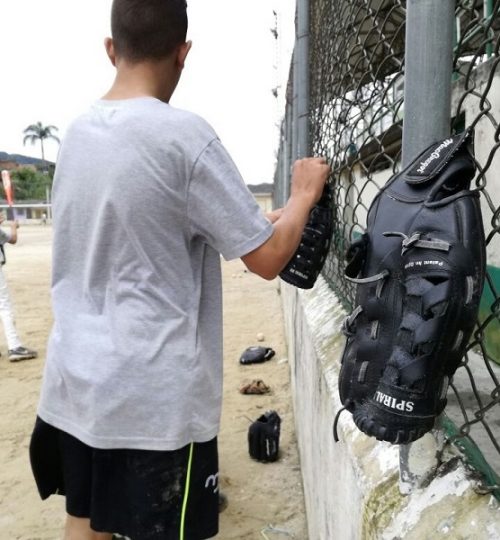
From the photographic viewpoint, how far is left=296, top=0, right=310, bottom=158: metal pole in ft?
9.61

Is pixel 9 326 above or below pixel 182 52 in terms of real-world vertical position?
below

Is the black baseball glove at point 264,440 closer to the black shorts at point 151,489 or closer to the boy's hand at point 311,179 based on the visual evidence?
the black shorts at point 151,489

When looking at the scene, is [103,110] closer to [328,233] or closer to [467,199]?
[328,233]

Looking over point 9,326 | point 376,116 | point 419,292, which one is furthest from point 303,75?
point 9,326

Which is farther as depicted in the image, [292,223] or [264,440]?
[264,440]

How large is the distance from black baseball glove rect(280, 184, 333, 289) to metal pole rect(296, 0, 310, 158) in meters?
1.60

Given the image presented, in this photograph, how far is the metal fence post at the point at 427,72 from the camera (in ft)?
3.28

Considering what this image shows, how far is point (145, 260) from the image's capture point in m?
1.46

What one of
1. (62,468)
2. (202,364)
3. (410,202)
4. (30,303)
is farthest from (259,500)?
(30,303)

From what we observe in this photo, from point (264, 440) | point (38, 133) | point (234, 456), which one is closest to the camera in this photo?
point (264, 440)

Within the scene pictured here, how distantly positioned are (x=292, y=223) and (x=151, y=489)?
79cm

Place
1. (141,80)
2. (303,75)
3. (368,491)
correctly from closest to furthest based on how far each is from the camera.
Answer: (368,491)
(141,80)
(303,75)

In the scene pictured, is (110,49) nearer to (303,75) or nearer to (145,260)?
(145,260)

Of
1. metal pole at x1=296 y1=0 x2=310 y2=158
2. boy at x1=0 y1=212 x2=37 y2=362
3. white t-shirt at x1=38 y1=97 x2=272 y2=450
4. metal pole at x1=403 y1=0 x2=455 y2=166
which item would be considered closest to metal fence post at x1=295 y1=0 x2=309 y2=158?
metal pole at x1=296 y1=0 x2=310 y2=158
